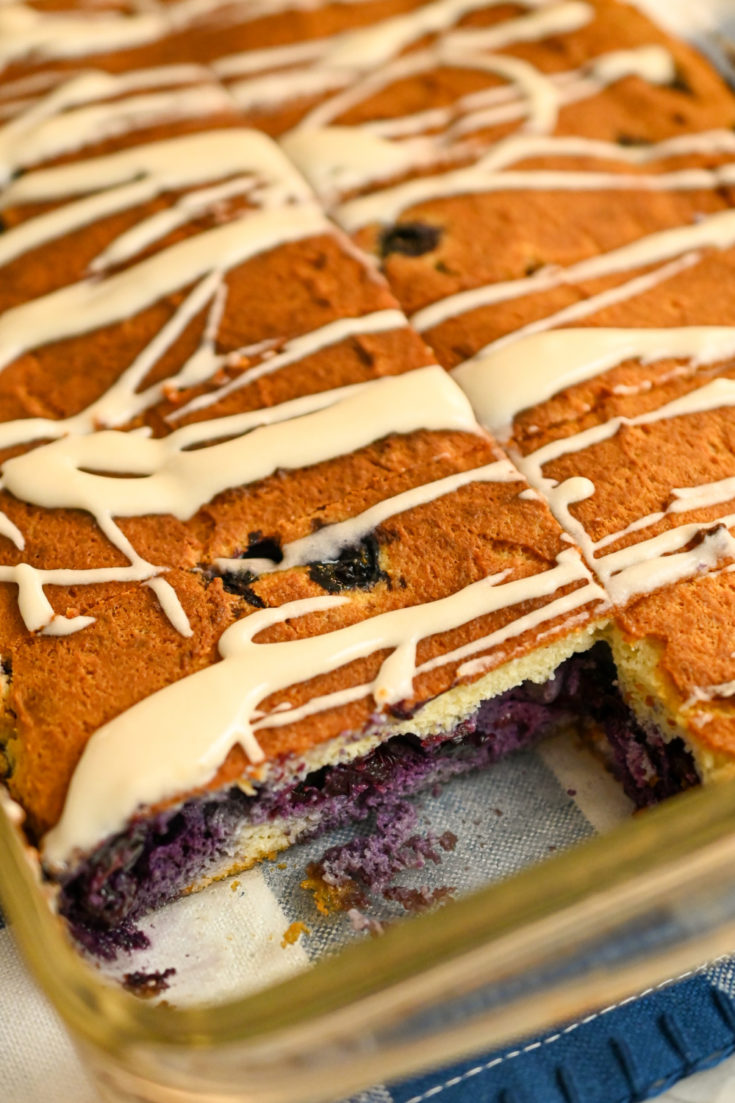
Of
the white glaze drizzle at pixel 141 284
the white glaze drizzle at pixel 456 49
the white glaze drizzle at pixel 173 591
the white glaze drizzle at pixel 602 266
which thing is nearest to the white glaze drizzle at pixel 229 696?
the white glaze drizzle at pixel 173 591

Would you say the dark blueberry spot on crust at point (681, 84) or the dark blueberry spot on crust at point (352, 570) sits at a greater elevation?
the dark blueberry spot on crust at point (681, 84)

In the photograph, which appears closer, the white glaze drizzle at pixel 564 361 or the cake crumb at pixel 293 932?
the cake crumb at pixel 293 932

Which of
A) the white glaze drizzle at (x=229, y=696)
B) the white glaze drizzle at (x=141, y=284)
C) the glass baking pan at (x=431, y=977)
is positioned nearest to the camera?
the glass baking pan at (x=431, y=977)

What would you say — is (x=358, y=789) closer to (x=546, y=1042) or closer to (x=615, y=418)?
(x=546, y=1042)

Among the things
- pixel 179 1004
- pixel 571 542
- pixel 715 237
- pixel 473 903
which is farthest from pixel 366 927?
pixel 715 237

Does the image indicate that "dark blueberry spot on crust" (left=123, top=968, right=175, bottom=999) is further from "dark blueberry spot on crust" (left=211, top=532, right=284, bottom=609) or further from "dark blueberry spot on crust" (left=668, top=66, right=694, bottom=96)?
"dark blueberry spot on crust" (left=668, top=66, right=694, bottom=96)

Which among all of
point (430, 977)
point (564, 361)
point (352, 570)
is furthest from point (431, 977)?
point (564, 361)

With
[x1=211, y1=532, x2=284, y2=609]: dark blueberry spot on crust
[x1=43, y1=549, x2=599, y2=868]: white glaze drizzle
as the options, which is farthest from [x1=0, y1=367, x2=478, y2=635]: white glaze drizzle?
[x1=43, y1=549, x2=599, y2=868]: white glaze drizzle

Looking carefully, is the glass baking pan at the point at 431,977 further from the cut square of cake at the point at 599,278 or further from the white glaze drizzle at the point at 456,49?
the white glaze drizzle at the point at 456,49
